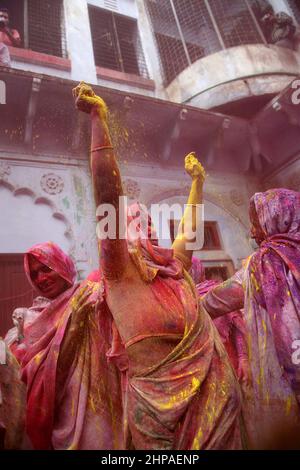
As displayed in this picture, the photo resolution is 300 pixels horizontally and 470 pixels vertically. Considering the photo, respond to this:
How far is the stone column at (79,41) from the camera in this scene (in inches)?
259

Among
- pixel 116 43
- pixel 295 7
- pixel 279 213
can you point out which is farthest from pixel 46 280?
pixel 295 7

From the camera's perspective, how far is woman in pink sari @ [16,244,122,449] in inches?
68.2

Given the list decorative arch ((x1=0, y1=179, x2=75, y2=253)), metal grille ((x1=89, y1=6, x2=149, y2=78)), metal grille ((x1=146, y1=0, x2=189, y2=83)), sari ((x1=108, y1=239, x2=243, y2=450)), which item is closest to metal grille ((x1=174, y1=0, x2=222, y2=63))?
metal grille ((x1=146, y1=0, x2=189, y2=83))

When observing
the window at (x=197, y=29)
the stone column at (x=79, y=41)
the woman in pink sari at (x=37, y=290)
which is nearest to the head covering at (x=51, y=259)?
the woman in pink sari at (x=37, y=290)

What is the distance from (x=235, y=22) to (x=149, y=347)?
8.76 metres

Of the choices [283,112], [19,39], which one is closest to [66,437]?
[283,112]

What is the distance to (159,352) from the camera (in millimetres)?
1473

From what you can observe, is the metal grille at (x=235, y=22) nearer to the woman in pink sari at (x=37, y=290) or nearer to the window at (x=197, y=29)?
the window at (x=197, y=29)

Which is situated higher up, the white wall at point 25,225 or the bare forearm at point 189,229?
the white wall at point 25,225

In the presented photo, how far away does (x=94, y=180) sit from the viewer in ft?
4.73

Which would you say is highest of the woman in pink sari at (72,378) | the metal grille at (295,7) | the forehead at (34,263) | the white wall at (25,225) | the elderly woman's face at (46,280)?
the metal grille at (295,7)

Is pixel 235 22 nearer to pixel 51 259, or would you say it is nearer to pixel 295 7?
pixel 295 7

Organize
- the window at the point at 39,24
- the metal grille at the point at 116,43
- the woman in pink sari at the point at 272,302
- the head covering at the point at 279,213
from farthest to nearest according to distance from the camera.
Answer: the metal grille at the point at 116,43, the window at the point at 39,24, the head covering at the point at 279,213, the woman in pink sari at the point at 272,302

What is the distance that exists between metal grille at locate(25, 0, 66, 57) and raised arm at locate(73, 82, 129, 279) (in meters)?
6.02
